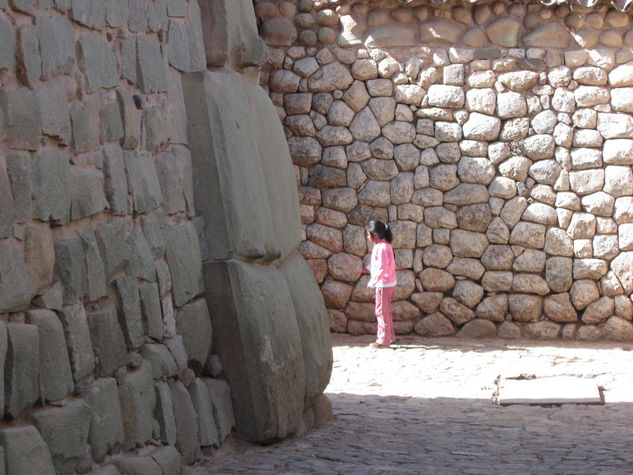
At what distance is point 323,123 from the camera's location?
930cm

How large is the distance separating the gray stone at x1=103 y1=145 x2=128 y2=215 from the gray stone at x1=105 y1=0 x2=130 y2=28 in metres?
0.45

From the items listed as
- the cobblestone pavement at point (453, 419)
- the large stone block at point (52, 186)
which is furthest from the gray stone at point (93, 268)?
the cobblestone pavement at point (453, 419)

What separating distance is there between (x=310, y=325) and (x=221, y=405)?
85 centimetres

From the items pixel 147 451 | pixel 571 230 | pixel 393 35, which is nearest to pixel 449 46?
pixel 393 35

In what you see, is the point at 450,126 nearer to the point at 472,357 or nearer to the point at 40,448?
the point at 472,357

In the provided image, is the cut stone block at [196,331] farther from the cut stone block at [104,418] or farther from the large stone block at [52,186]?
the large stone block at [52,186]

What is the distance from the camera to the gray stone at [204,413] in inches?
155

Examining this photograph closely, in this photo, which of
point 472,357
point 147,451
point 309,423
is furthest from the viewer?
point 472,357

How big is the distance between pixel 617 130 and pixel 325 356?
16.0ft

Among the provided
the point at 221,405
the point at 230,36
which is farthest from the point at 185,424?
the point at 230,36

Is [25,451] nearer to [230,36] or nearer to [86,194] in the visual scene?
[86,194]

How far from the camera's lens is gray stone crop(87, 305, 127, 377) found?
308 centimetres

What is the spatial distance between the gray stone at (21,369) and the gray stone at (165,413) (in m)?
0.92

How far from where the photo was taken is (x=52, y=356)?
9.03 feet
